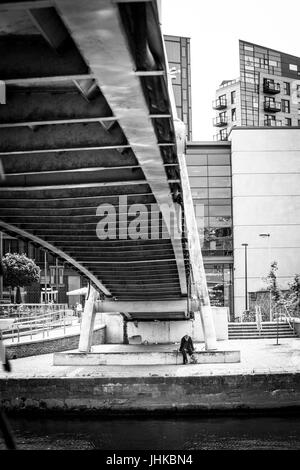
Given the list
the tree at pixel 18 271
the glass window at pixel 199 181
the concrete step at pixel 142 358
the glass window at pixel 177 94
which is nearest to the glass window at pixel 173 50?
the glass window at pixel 177 94

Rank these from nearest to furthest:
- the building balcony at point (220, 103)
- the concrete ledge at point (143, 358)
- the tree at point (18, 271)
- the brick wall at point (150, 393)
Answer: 1. the brick wall at point (150, 393)
2. the concrete ledge at point (143, 358)
3. the tree at point (18, 271)
4. the building balcony at point (220, 103)

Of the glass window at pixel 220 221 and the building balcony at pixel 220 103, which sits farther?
the building balcony at pixel 220 103

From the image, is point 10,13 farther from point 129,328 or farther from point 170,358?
point 129,328

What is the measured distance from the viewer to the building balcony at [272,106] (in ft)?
242

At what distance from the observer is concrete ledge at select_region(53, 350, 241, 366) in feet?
66.4

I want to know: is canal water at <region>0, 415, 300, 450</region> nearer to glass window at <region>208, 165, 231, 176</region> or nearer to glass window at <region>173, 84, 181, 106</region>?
glass window at <region>208, 165, 231, 176</region>

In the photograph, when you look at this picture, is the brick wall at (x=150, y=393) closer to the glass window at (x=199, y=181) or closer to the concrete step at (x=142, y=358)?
the concrete step at (x=142, y=358)

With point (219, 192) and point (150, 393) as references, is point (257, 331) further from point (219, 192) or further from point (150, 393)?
point (219, 192)

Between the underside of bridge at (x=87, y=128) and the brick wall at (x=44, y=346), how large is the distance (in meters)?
4.83

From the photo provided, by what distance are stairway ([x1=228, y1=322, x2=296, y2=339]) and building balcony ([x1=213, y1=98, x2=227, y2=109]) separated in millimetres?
48909

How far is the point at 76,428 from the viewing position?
15586 mm

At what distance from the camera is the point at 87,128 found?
9234mm
